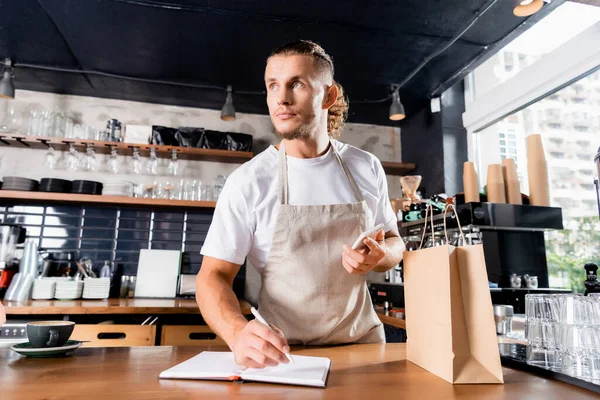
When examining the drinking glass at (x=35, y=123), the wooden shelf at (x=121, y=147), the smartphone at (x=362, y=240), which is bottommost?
the smartphone at (x=362, y=240)

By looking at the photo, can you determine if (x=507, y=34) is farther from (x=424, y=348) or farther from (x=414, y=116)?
(x=424, y=348)

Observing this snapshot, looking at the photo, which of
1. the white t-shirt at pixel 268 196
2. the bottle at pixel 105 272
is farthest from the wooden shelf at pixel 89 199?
the white t-shirt at pixel 268 196

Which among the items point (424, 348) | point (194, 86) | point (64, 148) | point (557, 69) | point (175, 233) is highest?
point (194, 86)

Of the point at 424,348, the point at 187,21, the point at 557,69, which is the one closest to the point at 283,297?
the point at 424,348

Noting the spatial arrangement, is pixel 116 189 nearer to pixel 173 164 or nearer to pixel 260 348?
pixel 173 164

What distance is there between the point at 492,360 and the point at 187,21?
2.57 m

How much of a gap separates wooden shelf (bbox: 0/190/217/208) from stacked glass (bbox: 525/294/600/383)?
2.88 m

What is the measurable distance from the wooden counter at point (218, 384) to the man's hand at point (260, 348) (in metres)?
0.04

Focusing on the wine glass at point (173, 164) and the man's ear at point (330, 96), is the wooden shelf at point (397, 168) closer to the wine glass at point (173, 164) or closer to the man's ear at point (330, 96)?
the wine glass at point (173, 164)

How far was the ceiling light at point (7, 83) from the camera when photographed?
3.05 metres

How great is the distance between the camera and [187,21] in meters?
2.64

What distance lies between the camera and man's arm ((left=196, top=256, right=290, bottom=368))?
78 cm

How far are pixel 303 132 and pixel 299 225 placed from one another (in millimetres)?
306

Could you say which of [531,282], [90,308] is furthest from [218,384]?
[531,282]
